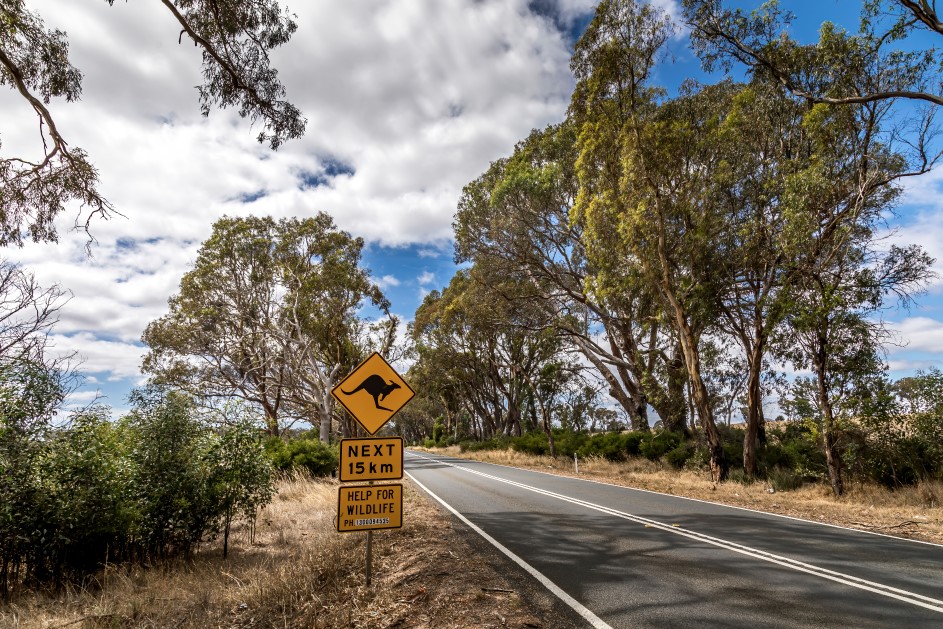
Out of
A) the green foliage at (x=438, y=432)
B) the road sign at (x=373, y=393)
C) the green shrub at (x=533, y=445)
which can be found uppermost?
the road sign at (x=373, y=393)

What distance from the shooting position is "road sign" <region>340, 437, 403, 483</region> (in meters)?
5.50

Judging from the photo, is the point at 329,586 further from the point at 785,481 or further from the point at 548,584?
the point at 785,481

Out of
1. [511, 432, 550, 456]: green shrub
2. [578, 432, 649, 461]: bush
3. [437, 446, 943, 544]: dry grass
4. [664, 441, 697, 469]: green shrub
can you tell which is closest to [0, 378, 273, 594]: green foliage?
[437, 446, 943, 544]: dry grass

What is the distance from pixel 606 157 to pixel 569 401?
18.0m

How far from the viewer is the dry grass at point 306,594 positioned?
4477mm

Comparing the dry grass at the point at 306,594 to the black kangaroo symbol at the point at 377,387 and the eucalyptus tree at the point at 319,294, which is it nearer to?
the black kangaroo symbol at the point at 377,387

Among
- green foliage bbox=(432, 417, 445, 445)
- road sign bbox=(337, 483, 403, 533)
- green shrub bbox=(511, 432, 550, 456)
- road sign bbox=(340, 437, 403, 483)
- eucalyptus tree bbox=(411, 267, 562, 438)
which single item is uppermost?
eucalyptus tree bbox=(411, 267, 562, 438)

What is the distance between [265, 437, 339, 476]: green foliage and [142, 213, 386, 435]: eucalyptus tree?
8.19 meters

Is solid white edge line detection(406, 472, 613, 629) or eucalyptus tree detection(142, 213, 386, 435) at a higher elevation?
eucalyptus tree detection(142, 213, 386, 435)

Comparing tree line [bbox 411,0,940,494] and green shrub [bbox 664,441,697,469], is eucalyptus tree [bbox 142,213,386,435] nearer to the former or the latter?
tree line [bbox 411,0,940,494]

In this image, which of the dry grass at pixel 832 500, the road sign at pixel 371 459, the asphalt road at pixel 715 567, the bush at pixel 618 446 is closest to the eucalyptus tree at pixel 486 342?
the bush at pixel 618 446

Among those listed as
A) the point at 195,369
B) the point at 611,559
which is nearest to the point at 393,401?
the point at 611,559

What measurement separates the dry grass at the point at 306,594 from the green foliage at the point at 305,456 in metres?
8.61

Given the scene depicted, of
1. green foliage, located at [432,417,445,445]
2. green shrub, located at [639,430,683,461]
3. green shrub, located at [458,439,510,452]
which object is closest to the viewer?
green shrub, located at [639,430,683,461]
